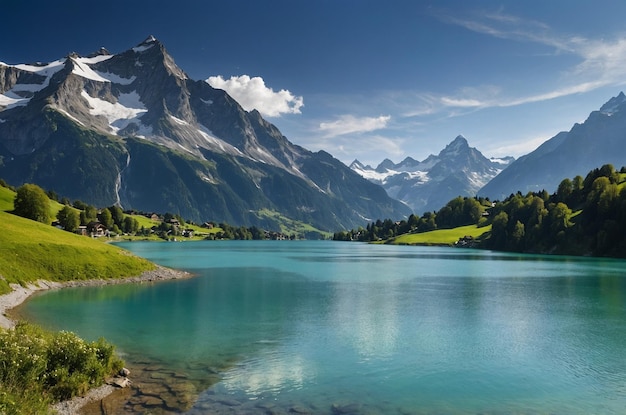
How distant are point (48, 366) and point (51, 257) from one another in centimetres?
5056

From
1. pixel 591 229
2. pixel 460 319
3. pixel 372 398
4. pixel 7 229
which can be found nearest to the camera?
pixel 372 398

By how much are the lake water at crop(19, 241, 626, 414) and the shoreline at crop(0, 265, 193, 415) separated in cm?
207

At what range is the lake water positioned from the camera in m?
26.6

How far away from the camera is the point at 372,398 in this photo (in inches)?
1040

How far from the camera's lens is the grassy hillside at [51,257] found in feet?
201

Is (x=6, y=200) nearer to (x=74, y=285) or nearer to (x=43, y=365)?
(x=74, y=285)

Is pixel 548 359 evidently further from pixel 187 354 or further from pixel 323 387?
pixel 187 354

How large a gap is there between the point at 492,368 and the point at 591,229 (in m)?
160

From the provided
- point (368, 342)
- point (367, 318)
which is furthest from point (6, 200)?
point (368, 342)

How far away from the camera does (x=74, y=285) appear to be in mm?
66562

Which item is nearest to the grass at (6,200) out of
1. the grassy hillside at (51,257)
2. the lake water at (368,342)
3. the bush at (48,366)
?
the grassy hillside at (51,257)

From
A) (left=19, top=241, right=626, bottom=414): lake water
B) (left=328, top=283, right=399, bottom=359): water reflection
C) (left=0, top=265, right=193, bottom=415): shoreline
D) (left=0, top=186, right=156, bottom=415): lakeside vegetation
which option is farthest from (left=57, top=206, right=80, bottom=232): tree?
(left=328, top=283, right=399, bottom=359): water reflection

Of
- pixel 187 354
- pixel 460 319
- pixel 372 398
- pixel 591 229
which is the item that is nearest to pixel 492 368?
pixel 372 398

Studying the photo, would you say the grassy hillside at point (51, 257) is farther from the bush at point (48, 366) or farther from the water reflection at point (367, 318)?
the water reflection at point (367, 318)
